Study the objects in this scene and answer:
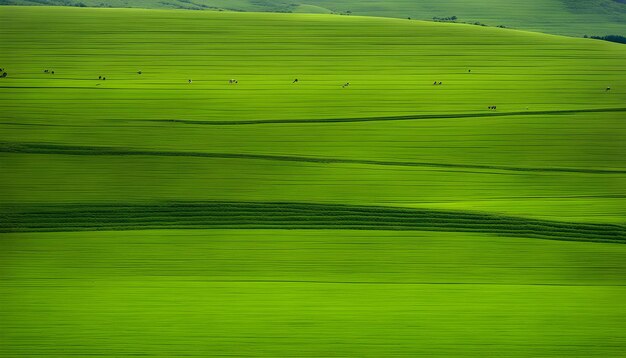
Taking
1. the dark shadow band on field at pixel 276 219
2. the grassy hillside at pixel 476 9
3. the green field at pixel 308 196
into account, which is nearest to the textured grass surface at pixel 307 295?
the green field at pixel 308 196

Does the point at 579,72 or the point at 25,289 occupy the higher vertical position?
the point at 579,72

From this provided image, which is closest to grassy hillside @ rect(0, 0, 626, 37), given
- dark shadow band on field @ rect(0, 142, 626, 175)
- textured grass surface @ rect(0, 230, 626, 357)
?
dark shadow band on field @ rect(0, 142, 626, 175)

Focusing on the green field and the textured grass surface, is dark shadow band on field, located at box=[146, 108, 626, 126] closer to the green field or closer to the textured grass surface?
the green field

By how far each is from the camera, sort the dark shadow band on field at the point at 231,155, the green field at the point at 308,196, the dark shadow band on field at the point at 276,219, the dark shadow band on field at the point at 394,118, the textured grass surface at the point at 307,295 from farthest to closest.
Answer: the dark shadow band on field at the point at 394,118, the dark shadow band on field at the point at 231,155, the dark shadow band on field at the point at 276,219, the green field at the point at 308,196, the textured grass surface at the point at 307,295

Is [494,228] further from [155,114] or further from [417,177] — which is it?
[155,114]

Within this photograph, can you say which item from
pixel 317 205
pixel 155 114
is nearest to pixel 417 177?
pixel 317 205

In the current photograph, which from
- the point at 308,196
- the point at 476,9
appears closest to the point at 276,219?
the point at 308,196

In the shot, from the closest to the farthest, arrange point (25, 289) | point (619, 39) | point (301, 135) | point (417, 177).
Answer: point (25, 289) < point (417, 177) < point (301, 135) < point (619, 39)

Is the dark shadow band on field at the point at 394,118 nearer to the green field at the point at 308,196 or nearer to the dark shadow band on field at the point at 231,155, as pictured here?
the green field at the point at 308,196
